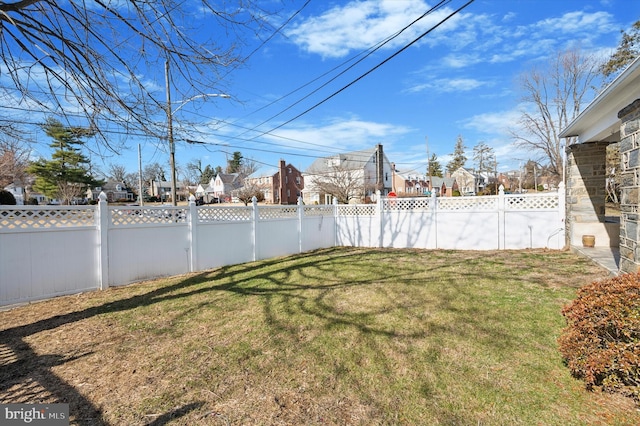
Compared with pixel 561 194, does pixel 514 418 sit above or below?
below

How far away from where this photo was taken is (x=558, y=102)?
2119 centimetres

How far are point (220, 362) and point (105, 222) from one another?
13.3ft

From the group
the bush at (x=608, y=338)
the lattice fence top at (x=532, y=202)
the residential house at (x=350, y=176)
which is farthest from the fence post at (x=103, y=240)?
the residential house at (x=350, y=176)

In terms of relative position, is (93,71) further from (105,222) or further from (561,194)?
(561,194)

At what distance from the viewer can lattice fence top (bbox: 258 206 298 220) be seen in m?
8.34

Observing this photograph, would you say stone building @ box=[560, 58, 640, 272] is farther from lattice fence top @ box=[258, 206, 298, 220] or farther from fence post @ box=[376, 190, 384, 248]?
lattice fence top @ box=[258, 206, 298, 220]

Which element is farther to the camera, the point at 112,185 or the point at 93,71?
the point at 112,185

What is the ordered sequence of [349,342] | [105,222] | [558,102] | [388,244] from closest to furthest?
[349,342]
[105,222]
[388,244]
[558,102]

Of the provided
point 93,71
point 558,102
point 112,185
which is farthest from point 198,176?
point 93,71

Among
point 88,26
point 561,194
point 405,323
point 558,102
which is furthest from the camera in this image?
point 558,102

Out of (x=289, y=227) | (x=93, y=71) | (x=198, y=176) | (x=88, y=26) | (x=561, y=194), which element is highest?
(x=198, y=176)

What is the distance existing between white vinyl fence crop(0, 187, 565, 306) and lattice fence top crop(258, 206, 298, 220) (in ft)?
0.10

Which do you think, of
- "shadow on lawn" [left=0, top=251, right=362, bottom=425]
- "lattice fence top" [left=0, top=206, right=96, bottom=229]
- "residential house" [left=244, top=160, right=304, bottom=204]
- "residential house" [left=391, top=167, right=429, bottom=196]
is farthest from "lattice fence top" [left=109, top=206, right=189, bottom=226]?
"residential house" [left=391, top=167, right=429, bottom=196]

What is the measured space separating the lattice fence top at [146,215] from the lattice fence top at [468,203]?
7.48 m
